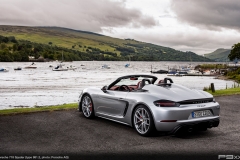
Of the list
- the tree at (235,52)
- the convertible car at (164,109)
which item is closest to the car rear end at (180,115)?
the convertible car at (164,109)

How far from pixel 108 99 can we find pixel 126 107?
0.92 metres

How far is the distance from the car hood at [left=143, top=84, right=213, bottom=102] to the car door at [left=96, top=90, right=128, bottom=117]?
0.79 m

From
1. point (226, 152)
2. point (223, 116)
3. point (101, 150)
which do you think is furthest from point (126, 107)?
point (223, 116)

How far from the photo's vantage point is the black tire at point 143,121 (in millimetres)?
7364

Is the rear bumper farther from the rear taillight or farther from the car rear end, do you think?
the rear taillight

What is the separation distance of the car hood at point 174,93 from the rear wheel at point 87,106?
2.46 m

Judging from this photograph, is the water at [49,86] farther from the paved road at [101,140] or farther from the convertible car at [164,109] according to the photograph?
the convertible car at [164,109]

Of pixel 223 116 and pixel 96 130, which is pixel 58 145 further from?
pixel 223 116

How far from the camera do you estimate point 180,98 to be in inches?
290

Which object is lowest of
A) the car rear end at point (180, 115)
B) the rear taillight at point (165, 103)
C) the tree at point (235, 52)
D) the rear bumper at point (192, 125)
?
the rear bumper at point (192, 125)

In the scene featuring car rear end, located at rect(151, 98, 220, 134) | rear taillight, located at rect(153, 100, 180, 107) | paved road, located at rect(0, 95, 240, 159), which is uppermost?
rear taillight, located at rect(153, 100, 180, 107)

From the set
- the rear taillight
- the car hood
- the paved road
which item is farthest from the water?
the rear taillight

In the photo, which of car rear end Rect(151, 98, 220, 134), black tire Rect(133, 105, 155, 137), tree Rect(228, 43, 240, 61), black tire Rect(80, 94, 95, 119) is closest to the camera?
car rear end Rect(151, 98, 220, 134)

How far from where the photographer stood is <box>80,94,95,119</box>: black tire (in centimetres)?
981
